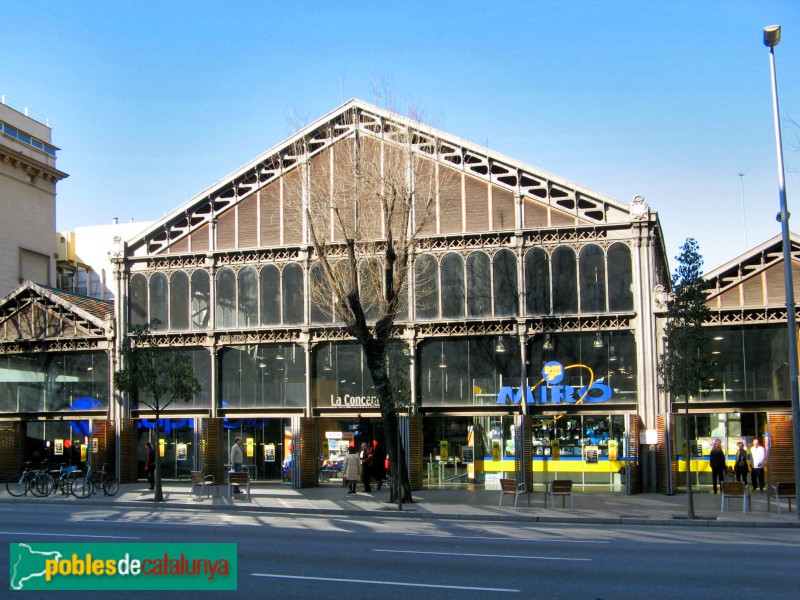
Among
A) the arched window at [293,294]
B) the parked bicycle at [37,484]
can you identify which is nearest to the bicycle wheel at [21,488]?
the parked bicycle at [37,484]

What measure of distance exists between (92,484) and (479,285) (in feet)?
48.7

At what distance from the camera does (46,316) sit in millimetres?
36969

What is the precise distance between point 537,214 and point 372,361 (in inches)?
336

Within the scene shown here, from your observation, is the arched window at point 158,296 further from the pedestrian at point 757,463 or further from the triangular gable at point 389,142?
the pedestrian at point 757,463

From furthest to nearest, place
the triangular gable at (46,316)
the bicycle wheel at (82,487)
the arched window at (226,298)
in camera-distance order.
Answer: the triangular gable at (46,316) < the arched window at (226,298) < the bicycle wheel at (82,487)

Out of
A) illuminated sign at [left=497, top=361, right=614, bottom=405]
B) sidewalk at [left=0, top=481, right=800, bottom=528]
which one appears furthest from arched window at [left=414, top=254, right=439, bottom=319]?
sidewalk at [left=0, top=481, right=800, bottom=528]

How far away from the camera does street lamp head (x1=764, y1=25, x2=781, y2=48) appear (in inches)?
882

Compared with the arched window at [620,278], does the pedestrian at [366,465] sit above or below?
below

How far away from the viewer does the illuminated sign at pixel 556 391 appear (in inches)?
1187

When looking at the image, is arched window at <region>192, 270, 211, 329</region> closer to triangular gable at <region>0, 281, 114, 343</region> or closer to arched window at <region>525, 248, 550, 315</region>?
triangular gable at <region>0, 281, 114, 343</region>

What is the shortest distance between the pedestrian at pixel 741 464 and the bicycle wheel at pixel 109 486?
20607 millimetres

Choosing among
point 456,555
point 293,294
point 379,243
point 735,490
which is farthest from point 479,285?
point 456,555

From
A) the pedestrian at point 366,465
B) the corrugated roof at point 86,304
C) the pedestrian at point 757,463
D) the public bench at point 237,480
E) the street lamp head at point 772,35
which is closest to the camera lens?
the street lamp head at point 772,35

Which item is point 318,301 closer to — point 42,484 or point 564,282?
point 564,282
